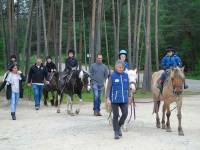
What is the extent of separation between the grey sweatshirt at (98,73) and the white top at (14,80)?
9.07 ft

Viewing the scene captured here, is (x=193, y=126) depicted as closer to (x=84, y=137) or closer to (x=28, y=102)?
(x=84, y=137)

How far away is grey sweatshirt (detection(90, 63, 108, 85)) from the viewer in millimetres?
19797

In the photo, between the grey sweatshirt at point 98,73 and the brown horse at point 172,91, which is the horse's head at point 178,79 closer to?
the brown horse at point 172,91

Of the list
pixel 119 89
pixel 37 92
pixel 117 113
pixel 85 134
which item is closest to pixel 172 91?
pixel 119 89

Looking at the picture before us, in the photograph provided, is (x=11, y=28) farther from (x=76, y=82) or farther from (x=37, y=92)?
(x=76, y=82)

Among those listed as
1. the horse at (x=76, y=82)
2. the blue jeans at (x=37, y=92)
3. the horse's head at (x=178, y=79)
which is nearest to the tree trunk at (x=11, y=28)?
the blue jeans at (x=37, y=92)

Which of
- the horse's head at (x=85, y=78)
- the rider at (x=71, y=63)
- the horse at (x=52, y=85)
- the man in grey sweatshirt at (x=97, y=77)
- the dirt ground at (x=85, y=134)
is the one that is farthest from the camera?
the horse at (x=52, y=85)

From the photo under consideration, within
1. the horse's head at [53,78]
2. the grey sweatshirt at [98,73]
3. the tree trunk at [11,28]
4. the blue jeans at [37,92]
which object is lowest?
the blue jeans at [37,92]

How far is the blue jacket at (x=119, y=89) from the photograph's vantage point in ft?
44.9

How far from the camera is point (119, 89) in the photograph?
13.8 m

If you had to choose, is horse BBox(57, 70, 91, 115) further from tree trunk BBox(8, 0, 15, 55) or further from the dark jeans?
tree trunk BBox(8, 0, 15, 55)

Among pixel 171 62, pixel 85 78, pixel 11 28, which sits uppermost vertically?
pixel 11 28

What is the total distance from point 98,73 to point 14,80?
3.13 m

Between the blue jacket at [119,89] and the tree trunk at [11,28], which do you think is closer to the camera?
the blue jacket at [119,89]
